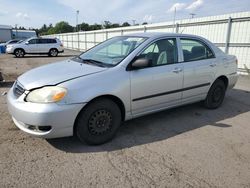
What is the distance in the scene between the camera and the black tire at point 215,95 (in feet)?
16.6

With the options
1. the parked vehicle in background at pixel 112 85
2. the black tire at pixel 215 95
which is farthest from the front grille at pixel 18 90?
the black tire at pixel 215 95

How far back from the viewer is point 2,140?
354cm

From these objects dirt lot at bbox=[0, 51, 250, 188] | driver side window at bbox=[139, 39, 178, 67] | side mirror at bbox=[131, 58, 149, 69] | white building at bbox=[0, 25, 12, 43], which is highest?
white building at bbox=[0, 25, 12, 43]

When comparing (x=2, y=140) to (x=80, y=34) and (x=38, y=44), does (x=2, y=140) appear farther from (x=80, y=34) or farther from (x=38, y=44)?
(x=80, y=34)

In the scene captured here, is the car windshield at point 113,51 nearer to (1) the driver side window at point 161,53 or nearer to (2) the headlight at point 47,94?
(1) the driver side window at point 161,53

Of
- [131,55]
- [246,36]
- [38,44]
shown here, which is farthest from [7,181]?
[38,44]

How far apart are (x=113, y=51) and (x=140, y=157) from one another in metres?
1.95

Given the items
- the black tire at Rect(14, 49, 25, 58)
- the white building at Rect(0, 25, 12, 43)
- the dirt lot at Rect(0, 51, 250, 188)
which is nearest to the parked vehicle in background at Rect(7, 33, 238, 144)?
the dirt lot at Rect(0, 51, 250, 188)

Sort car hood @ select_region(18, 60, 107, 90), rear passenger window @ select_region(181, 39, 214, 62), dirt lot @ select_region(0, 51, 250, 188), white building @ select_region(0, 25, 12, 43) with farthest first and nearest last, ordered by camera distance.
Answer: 1. white building @ select_region(0, 25, 12, 43)
2. rear passenger window @ select_region(181, 39, 214, 62)
3. car hood @ select_region(18, 60, 107, 90)
4. dirt lot @ select_region(0, 51, 250, 188)

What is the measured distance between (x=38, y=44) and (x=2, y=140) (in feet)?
61.5

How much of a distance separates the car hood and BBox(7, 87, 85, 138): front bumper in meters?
0.25

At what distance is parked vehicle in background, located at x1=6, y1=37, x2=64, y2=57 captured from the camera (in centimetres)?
1977

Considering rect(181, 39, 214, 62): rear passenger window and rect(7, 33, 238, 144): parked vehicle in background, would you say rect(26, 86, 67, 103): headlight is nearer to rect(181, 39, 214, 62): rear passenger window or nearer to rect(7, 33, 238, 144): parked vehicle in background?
rect(7, 33, 238, 144): parked vehicle in background

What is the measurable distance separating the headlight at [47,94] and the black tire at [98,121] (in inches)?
15.6
